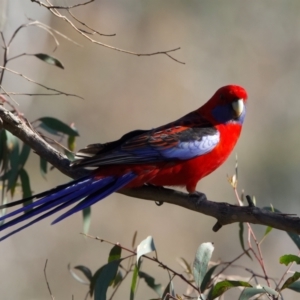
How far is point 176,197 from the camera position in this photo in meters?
2.46

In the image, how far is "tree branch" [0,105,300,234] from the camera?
2.01 metres

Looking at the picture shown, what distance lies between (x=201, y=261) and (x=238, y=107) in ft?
3.93

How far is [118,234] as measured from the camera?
6844 mm

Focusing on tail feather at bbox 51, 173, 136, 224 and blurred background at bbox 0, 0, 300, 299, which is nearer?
tail feather at bbox 51, 173, 136, 224

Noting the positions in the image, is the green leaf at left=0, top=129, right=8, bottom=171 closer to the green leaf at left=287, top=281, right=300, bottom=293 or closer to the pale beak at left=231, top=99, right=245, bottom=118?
the pale beak at left=231, top=99, right=245, bottom=118

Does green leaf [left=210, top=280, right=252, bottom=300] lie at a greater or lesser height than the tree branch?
lesser

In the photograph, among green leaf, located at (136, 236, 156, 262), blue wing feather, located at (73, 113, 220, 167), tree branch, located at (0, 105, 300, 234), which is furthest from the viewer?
blue wing feather, located at (73, 113, 220, 167)

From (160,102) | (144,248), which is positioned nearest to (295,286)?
(144,248)

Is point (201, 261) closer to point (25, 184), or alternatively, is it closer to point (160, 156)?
point (160, 156)

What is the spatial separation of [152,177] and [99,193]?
0.32m

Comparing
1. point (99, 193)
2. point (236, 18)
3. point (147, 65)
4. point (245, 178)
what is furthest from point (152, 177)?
point (236, 18)

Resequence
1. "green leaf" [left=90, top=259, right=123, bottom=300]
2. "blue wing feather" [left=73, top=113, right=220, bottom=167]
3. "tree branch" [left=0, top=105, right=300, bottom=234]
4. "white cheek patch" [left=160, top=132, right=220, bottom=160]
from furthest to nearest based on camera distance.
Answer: "white cheek patch" [left=160, top=132, right=220, bottom=160] < "blue wing feather" [left=73, top=113, right=220, bottom=167] < "green leaf" [left=90, top=259, right=123, bottom=300] < "tree branch" [left=0, top=105, right=300, bottom=234]

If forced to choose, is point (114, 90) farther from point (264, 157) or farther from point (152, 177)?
point (152, 177)

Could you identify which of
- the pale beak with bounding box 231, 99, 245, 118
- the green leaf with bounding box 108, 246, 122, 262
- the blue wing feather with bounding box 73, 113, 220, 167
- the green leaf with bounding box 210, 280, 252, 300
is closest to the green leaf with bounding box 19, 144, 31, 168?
the blue wing feather with bounding box 73, 113, 220, 167
